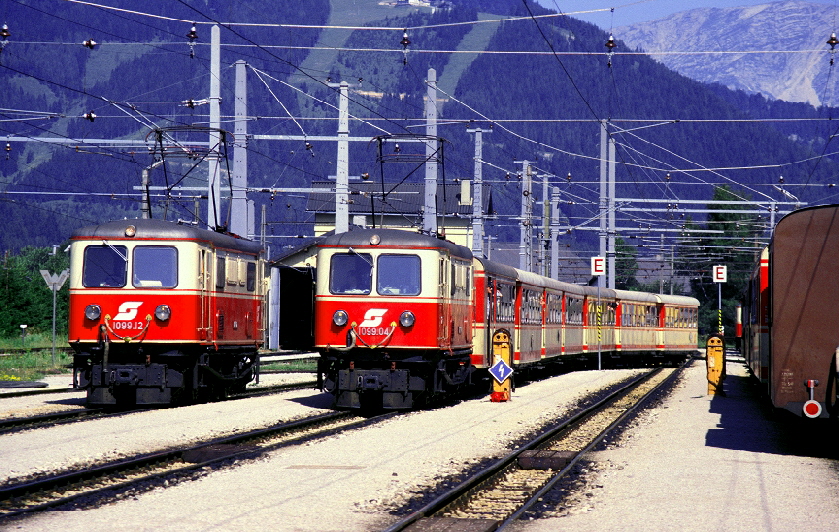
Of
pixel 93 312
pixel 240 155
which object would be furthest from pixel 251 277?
pixel 240 155

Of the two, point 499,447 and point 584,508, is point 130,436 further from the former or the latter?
point 584,508

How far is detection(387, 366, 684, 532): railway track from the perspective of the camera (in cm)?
996

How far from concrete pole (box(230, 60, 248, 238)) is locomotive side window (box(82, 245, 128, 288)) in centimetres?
858

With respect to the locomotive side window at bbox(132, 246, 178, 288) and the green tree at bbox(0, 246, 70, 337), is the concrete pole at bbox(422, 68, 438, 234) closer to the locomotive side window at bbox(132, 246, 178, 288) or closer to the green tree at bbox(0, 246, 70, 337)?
the locomotive side window at bbox(132, 246, 178, 288)

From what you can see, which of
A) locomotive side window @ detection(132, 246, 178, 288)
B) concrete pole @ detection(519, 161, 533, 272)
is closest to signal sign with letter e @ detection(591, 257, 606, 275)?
concrete pole @ detection(519, 161, 533, 272)

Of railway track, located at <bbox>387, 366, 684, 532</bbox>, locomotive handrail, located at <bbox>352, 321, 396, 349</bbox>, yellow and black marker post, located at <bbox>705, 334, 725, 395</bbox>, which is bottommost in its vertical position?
railway track, located at <bbox>387, 366, 684, 532</bbox>

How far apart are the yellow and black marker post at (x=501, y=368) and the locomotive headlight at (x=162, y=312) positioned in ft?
21.5

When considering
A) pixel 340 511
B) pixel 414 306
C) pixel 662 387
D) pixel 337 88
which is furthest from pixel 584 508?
pixel 337 88

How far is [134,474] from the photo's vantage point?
1263 cm

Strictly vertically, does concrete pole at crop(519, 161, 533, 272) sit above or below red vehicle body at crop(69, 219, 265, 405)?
above

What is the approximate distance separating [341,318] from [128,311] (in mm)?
3647

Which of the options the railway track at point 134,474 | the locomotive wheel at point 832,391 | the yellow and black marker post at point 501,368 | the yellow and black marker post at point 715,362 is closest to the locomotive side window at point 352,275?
the railway track at point 134,474

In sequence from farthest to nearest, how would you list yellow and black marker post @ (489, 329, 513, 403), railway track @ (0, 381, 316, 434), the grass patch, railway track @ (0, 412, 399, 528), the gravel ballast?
the grass patch
yellow and black marker post @ (489, 329, 513, 403)
railway track @ (0, 381, 316, 434)
railway track @ (0, 412, 399, 528)
the gravel ballast

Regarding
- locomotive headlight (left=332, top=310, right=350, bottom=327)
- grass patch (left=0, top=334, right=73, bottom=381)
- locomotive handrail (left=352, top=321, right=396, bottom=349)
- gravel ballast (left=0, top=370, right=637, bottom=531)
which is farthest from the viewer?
grass patch (left=0, top=334, right=73, bottom=381)
